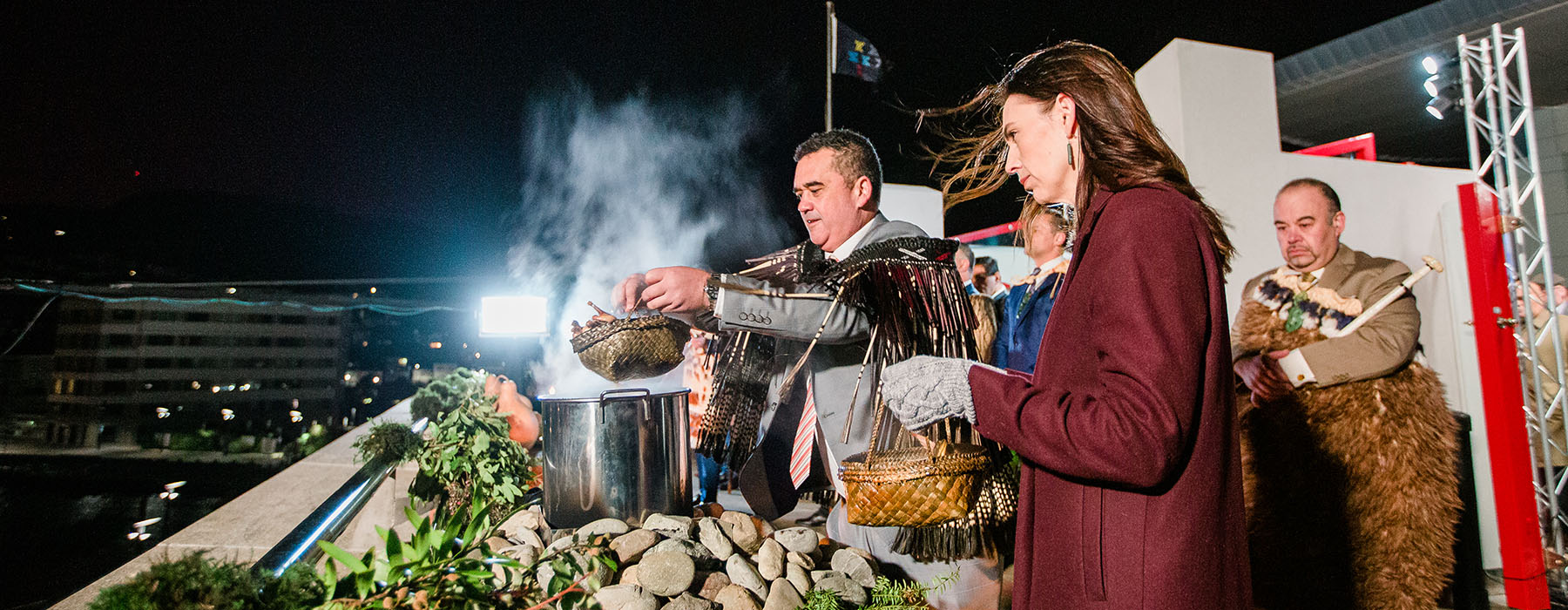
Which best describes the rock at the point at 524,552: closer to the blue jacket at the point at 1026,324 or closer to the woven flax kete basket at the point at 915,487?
the woven flax kete basket at the point at 915,487

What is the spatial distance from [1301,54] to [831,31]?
5.76m

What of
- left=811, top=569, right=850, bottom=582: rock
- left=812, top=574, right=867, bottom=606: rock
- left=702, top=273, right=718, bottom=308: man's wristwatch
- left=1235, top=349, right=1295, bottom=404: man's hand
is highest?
left=702, top=273, right=718, bottom=308: man's wristwatch

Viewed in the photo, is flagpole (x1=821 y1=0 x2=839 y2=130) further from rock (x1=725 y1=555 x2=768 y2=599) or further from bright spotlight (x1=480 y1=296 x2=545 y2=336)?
bright spotlight (x1=480 y1=296 x2=545 y2=336)

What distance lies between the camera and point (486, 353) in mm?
44062

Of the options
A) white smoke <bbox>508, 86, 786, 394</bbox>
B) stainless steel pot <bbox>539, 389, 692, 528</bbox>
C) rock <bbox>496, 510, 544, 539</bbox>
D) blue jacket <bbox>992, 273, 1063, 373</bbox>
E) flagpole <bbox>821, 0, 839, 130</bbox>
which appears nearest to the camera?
rock <bbox>496, 510, 544, 539</bbox>

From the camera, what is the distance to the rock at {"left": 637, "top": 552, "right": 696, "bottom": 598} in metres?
2.18

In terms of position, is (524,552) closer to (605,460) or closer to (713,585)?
(605,460)

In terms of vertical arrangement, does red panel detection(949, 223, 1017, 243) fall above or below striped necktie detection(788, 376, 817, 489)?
above

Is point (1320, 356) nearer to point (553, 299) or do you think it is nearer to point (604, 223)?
point (604, 223)

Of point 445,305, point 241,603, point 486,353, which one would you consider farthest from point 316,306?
point 241,603

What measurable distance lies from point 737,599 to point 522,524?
103 centimetres

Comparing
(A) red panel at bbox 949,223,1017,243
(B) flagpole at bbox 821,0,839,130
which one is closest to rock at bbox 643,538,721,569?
(B) flagpole at bbox 821,0,839,130

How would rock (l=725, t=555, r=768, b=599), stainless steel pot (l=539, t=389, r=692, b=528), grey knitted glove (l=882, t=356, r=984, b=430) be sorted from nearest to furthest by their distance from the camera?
grey knitted glove (l=882, t=356, r=984, b=430) → rock (l=725, t=555, r=768, b=599) → stainless steel pot (l=539, t=389, r=692, b=528)

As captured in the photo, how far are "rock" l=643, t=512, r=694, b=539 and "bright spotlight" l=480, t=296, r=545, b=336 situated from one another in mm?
9797
